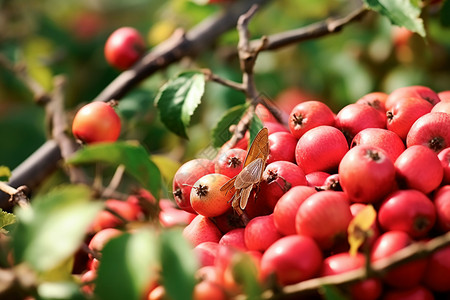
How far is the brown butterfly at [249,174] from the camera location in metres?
0.71

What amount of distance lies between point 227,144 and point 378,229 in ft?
1.04

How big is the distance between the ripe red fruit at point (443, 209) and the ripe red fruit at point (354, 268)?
10cm

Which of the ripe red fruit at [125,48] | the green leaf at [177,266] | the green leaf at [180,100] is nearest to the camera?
the green leaf at [177,266]

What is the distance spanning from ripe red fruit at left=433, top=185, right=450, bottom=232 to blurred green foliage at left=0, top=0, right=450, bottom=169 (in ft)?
2.81

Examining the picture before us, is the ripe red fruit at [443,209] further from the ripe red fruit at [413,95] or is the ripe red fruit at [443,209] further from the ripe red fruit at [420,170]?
the ripe red fruit at [413,95]

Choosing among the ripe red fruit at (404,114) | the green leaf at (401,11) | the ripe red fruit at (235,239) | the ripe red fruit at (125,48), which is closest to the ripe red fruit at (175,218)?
the ripe red fruit at (235,239)

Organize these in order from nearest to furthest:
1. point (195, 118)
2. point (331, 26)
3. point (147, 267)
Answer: point (147, 267)
point (331, 26)
point (195, 118)

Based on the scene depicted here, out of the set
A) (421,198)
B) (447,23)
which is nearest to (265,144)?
(421,198)

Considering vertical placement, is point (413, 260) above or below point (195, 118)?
below

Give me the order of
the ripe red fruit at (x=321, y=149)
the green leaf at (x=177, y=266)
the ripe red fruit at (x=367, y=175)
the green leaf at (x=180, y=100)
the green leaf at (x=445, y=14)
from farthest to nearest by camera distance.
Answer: the green leaf at (x=445, y=14) < the green leaf at (x=180, y=100) < the ripe red fruit at (x=321, y=149) < the ripe red fruit at (x=367, y=175) < the green leaf at (x=177, y=266)

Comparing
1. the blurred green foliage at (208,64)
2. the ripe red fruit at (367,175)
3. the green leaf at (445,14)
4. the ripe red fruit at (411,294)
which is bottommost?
the ripe red fruit at (411,294)

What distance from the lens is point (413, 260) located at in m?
0.55

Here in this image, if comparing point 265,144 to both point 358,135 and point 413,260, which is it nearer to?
point 358,135

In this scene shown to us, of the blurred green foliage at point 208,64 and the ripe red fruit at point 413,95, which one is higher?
Result: the blurred green foliage at point 208,64
